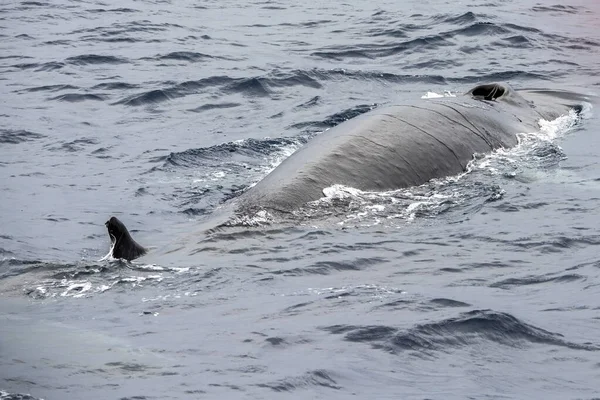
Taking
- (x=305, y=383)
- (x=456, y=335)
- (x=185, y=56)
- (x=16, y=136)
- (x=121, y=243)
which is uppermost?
(x=121, y=243)

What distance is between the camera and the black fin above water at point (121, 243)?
408 inches

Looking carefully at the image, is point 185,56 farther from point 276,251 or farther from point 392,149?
point 276,251

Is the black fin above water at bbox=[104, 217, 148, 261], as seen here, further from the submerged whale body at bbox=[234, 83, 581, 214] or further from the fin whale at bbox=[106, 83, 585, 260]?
the submerged whale body at bbox=[234, 83, 581, 214]

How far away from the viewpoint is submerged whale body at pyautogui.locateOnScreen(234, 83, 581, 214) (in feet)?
41.0

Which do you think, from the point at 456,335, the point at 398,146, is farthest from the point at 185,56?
the point at 456,335

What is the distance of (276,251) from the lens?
11.0m

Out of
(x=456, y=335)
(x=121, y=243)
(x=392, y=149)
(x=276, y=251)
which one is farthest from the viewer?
(x=392, y=149)

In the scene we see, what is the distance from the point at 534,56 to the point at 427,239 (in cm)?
1440

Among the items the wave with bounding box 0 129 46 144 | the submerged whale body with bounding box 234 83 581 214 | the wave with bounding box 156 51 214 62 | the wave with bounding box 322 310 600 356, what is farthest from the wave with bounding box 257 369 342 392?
the wave with bounding box 156 51 214 62

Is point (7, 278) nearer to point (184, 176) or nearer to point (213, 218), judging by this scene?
point (213, 218)

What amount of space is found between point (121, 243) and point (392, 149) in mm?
4363

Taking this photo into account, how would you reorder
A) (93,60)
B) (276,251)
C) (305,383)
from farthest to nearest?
(93,60) → (276,251) → (305,383)

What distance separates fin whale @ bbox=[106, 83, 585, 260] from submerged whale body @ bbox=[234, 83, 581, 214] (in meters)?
0.01

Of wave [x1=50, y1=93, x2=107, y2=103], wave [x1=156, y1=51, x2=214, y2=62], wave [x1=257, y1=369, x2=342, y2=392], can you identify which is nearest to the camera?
wave [x1=257, y1=369, x2=342, y2=392]
